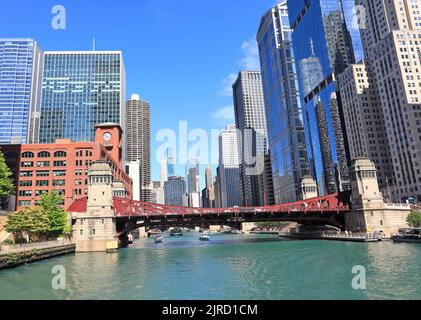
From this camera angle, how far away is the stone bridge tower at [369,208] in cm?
8781

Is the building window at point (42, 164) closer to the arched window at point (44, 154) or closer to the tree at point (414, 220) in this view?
the arched window at point (44, 154)

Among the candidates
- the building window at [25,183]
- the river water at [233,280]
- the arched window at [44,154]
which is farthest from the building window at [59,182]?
the river water at [233,280]

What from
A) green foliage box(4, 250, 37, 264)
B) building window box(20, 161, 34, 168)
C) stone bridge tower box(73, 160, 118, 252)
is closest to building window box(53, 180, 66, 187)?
building window box(20, 161, 34, 168)

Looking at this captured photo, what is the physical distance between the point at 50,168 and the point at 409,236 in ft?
353

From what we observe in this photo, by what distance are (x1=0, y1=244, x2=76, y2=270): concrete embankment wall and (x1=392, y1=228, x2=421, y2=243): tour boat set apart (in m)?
68.5

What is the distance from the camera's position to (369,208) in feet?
292

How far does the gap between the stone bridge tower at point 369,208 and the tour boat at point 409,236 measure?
11815 millimetres

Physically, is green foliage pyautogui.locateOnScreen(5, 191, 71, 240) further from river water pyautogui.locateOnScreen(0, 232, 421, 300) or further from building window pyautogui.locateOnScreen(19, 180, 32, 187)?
building window pyautogui.locateOnScreen(19, 180, 32, 187)

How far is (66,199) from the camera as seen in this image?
11625cm

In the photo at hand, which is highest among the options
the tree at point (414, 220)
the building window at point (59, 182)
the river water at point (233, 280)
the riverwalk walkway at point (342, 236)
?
the building window at point (59, 182)

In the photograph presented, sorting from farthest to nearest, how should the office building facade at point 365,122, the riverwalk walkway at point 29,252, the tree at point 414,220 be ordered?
the office building facade at point 365,122 → the tree at point 414,220 → the riverwalk walkway at point 29,252

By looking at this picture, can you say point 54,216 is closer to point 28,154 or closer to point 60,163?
point 60,163
